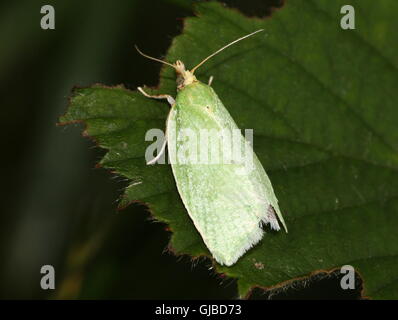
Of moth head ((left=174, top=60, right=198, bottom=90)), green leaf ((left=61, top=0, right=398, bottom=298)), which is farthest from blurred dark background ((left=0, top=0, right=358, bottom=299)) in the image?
moth head ((left=174, top=60, right=198, bottom=90))

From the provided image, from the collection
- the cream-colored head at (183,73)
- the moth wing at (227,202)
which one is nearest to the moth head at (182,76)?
the cream-colored head at (183,73)

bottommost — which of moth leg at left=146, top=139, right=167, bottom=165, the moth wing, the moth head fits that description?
the moth wing

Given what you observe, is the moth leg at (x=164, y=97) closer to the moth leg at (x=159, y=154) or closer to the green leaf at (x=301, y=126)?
the green leaf at (x=301, y=126)

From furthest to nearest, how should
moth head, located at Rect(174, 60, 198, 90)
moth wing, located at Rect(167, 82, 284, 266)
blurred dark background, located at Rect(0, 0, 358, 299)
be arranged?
blurred dark background, located at Rect(0, 0, 358, 299) < moth head, located at Rect(174, 60, 198, 90) < moth wing, located at Rect(167, 82, 284, 266)

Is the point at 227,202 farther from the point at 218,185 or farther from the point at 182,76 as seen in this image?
the point at 182,76

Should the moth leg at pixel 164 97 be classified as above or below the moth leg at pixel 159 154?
above

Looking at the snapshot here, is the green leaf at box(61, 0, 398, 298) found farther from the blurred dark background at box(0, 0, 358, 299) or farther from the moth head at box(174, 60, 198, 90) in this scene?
the blurred dark background at box(0, 0, 358, 299)

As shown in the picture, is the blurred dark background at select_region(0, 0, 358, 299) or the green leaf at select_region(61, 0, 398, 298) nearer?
the green leaf at select_region(61, 0, 398, 298)
